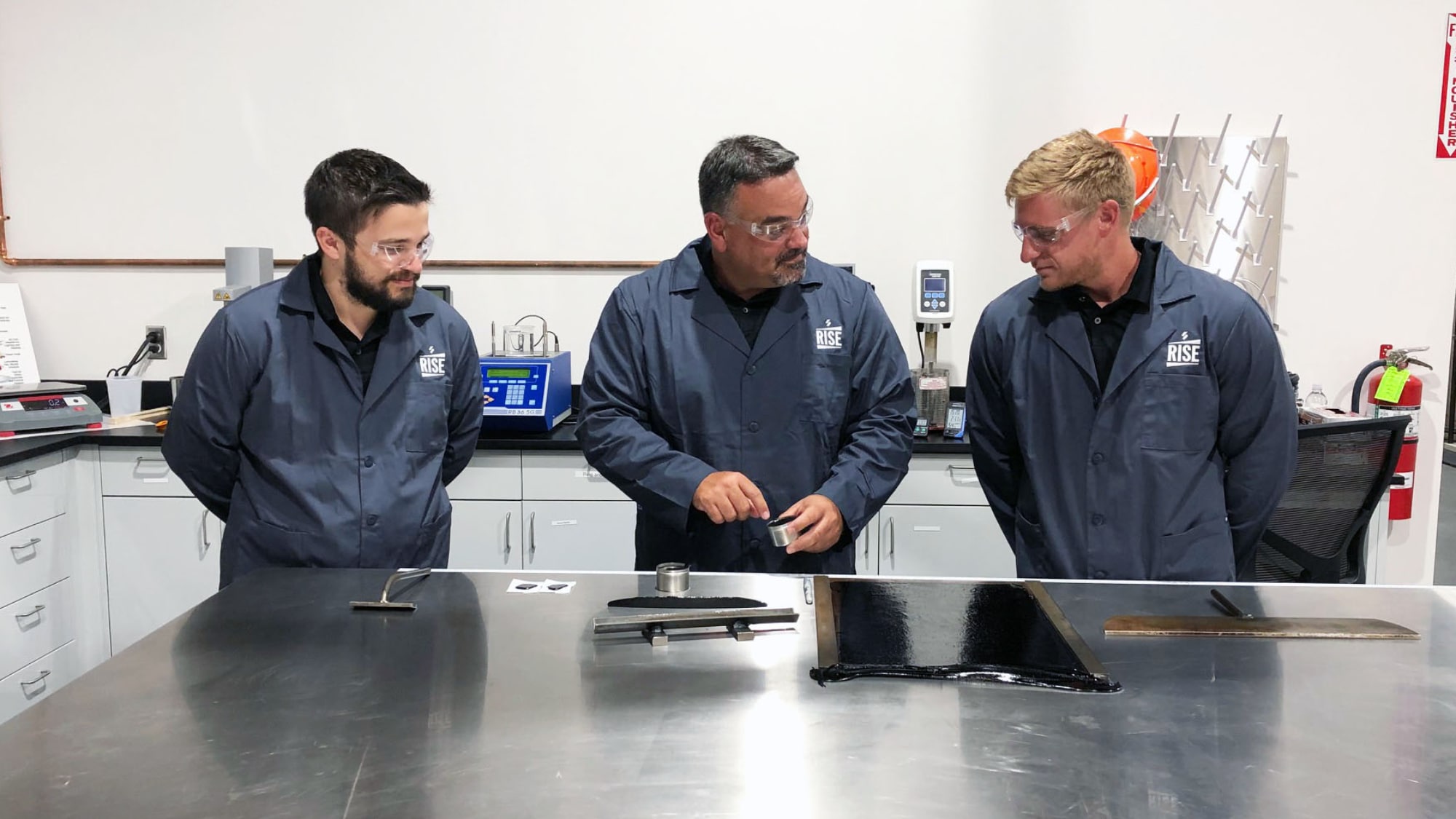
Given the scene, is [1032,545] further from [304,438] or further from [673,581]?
[304,438]

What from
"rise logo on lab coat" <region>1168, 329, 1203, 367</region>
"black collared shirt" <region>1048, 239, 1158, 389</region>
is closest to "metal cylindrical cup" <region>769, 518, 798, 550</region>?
"black collared shirt" <region>1048, 239, 1158, 389</region>

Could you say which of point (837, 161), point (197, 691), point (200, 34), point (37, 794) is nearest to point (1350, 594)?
point (197, 691)

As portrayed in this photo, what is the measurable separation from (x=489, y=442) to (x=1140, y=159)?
89.0 inches

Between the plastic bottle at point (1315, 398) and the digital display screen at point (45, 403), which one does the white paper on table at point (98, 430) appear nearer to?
the digital display screen at point (45, 403)

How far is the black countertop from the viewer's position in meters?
3.32

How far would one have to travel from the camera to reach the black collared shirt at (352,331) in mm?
2141

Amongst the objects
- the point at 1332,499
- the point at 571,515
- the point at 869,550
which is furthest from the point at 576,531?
the point at 1332,499

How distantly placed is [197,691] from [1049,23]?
11.1 ft

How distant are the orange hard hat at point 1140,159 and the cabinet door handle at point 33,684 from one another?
12.2ft

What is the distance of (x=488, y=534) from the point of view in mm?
3451

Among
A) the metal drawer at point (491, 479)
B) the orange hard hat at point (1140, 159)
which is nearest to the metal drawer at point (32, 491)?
the metal drawer at point (491, 479)

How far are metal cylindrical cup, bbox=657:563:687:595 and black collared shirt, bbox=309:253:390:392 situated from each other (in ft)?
2.54

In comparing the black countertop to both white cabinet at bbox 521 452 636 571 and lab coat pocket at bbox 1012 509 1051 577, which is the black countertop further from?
lab coat pocket at bbox 1012 509 1051 577

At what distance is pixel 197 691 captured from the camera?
136 cm
